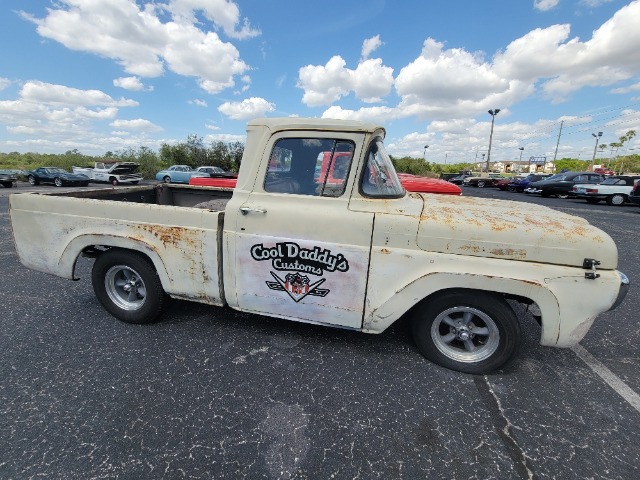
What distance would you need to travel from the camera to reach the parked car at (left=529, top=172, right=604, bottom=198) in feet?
62.0

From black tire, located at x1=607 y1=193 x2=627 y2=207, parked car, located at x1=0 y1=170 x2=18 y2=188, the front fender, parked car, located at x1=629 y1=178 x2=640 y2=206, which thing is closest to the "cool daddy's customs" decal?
the front fender

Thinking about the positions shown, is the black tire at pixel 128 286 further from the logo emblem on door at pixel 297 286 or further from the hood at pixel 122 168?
the hood at pixel 122 168

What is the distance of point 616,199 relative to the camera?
53.6 feet

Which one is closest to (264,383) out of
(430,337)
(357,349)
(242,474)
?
(242,474)

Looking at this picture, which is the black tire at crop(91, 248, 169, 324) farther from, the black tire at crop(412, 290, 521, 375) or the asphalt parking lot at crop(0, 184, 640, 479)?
the black tire at crop(412, 290, 521, 375)

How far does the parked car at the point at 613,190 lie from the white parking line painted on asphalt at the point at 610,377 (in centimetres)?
1818

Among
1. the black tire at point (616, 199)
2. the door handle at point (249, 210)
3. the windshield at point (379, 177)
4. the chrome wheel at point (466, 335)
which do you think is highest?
the windshield at point (379, 177)

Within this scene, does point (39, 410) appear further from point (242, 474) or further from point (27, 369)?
point (242, 474)

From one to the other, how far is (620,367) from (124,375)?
4.29m

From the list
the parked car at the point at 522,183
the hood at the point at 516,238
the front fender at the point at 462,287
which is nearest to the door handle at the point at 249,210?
the front fender at the point at 462,287

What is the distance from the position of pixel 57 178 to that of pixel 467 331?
2985 centimetres

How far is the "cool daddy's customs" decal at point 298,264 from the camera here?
262 cm

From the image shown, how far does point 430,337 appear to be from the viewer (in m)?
2.72

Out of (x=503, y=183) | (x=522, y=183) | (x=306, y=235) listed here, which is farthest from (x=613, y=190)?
(x=306, y=235)
